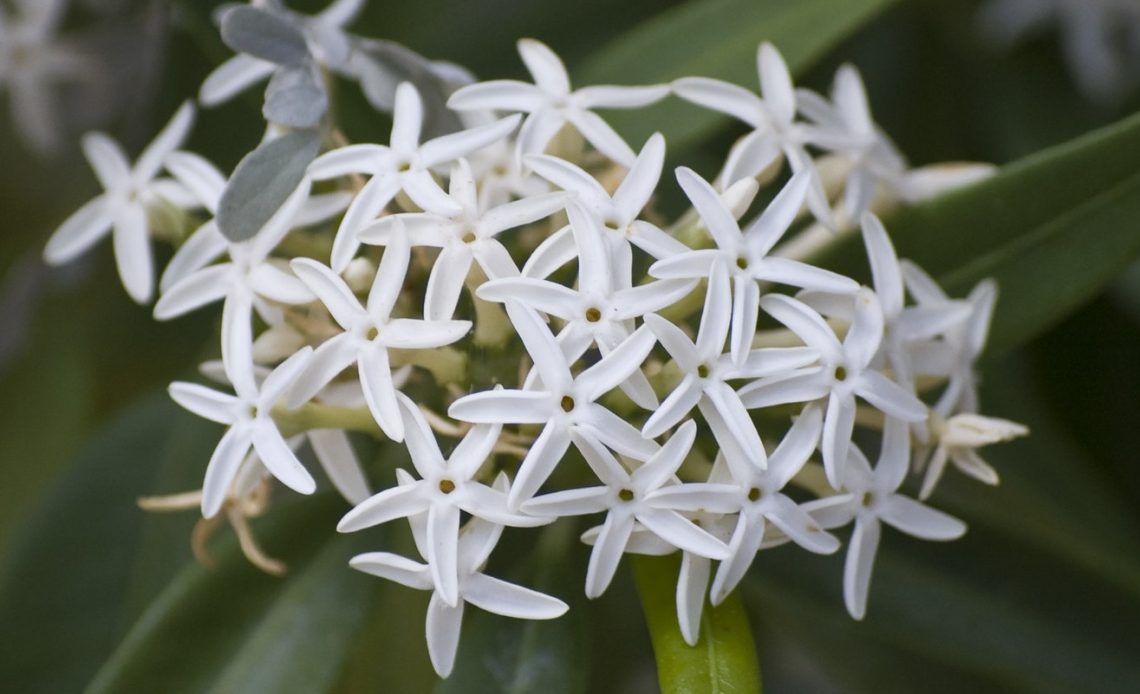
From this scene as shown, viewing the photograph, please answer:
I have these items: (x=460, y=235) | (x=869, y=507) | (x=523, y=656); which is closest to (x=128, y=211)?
(x=460, y=235)

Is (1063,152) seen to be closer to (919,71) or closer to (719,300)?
(719,300)

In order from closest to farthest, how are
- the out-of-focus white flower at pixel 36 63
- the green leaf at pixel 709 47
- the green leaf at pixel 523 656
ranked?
the green leaf at pixel 523 656
the green leaf at pixel 709 47
the out-of-focus white flower at pixel 36 63

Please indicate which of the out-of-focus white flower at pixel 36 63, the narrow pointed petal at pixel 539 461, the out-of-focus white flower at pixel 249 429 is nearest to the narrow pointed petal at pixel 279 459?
the out-of-focus white flower at pixel 249 429

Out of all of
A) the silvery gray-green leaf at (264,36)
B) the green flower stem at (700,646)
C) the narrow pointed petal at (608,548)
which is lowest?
the green flower stem at (700,646)

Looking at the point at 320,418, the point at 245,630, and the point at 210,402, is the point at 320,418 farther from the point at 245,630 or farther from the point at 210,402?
the point at 245,630

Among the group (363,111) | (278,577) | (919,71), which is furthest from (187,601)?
(919,71)

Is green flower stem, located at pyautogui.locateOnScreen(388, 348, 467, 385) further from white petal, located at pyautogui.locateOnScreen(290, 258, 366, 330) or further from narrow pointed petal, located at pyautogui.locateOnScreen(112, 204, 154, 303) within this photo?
narrow pointed petal, located at pyautogui.locateOnScreen(112, 204, 154, 303)

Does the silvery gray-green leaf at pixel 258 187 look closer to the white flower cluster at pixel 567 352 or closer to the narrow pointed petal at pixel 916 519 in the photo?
the white flower cluster at pixel 567 352
